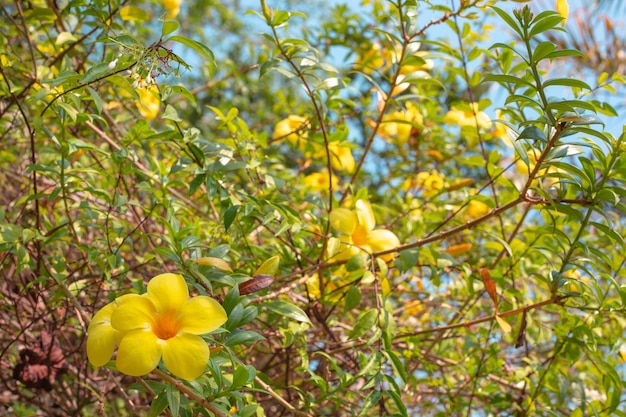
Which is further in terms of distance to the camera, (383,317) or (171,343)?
(383,317)

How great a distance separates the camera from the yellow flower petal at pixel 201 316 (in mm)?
740

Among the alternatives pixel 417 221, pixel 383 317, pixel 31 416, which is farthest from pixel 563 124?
pixel 31 416

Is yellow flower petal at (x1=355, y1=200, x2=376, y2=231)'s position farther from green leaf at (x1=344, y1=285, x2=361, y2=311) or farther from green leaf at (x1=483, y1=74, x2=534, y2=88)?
green leaf at (x1=483, y1=74, x2=534, y2=88)

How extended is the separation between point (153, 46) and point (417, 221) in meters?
0.91

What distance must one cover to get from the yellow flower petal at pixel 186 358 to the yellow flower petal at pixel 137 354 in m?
0.01

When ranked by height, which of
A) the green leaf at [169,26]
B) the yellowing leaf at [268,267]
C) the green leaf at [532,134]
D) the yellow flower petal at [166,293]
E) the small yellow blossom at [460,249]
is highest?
the small yellow blossom at [460,249]

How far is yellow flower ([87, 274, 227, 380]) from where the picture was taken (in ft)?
2.33

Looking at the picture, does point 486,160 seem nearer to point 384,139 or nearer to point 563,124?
point 563,124

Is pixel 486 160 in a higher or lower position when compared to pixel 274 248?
higher

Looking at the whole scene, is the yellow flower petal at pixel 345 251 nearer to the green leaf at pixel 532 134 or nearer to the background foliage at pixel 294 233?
the background foliage at pixel 294 233

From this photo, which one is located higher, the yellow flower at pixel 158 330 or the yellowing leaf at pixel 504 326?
the yellowing leaf at pixel 504 326

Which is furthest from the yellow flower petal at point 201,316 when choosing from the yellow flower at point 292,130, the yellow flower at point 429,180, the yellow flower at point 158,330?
the yellow flower at point 429,180

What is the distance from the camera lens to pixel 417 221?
157 centimetres

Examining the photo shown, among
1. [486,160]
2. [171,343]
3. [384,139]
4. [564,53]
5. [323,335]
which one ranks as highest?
[384,139]
